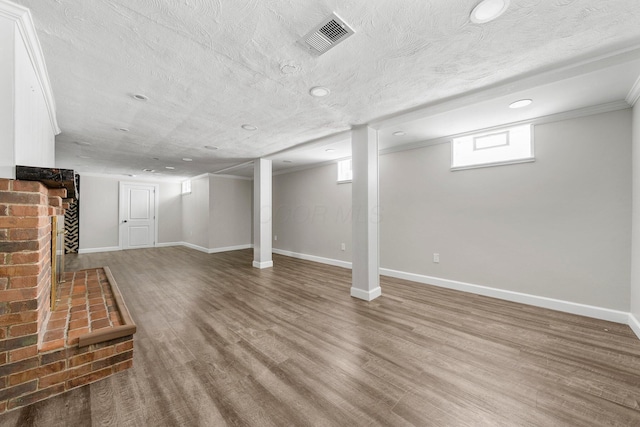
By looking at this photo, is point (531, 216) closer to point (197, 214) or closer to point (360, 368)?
point (360, 368)

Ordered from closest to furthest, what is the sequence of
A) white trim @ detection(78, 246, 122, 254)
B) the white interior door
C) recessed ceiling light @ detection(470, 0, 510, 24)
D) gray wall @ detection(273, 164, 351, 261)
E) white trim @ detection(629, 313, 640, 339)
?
recessed ceiling light @ detection(470, 0, 510, 24) → white trim @ detection(629, 313, 640, 339) → gray wall @ detection(273, 164, 351, 261) → white trim @ detection(78, 246, 122, 254) → the white interior door

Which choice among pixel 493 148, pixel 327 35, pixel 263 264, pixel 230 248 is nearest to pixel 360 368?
pixel 327 35

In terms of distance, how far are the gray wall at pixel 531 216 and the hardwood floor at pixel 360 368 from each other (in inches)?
17.5

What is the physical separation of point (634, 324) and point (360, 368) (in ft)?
9.18

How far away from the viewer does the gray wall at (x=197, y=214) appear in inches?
277

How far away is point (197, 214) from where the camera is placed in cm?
752

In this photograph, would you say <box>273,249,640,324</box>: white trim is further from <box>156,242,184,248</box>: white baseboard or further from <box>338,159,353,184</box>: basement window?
<box>156,242,184,248</box>: white baseboard

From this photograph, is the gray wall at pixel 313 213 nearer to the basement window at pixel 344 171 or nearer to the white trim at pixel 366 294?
the basement window at pixel 344 171

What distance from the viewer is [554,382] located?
1.65 meters

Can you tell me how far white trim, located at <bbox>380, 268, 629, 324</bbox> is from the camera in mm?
2535

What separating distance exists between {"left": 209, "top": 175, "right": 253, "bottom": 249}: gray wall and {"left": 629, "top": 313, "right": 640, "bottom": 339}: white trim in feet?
25.2

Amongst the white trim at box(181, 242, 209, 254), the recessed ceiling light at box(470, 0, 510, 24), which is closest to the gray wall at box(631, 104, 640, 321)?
the recessed ceiling light at box(470, 0, 510, 24)

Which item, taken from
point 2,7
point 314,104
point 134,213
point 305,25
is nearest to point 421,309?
point 314,104

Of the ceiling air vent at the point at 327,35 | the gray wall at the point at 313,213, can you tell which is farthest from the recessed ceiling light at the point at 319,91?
the gray wall at the point at 313,213
